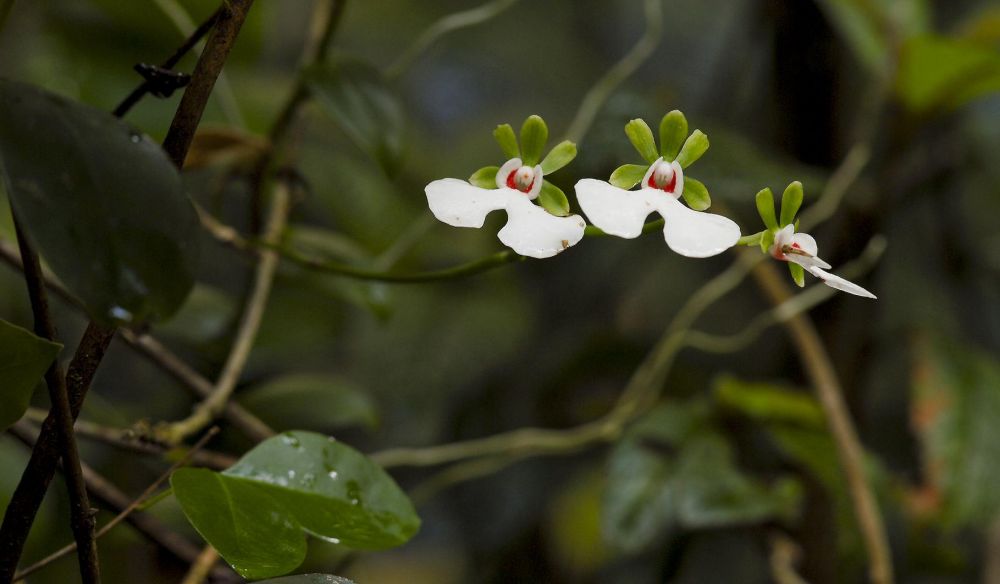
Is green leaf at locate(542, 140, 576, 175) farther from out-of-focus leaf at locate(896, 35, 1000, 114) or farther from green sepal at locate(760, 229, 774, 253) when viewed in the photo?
out-of-focus leaf at locate(896, 35, 1000, 114)

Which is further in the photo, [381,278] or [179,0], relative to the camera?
[179,0]

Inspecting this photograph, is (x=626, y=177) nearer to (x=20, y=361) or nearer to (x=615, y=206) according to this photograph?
(x=615, y=206)

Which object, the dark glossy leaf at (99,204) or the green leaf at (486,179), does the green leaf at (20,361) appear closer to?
the dark glossy leaf at (99,204)

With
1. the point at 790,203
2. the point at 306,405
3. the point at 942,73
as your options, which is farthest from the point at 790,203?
the point at 942,73

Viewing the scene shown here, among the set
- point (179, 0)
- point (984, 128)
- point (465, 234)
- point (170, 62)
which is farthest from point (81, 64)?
point (984, 128)

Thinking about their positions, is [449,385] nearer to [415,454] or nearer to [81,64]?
[415,454]

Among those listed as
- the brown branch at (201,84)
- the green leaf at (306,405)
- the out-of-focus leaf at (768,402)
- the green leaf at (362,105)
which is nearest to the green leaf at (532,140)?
the brown branch at (201,84)

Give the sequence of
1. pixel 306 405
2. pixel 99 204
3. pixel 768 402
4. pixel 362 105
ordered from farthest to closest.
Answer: pixel 768 402, pixel 306 405, pixel 362 105, pixel 99 204
